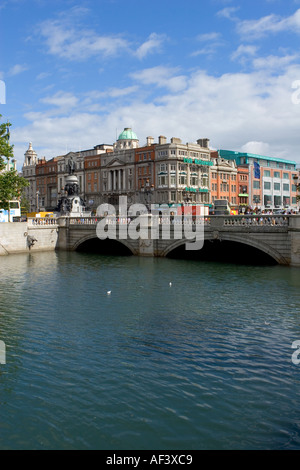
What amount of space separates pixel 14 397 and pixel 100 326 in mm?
8345

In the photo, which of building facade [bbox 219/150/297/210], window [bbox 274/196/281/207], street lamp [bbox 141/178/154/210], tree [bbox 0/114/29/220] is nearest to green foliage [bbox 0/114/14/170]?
tree [bbox 0/114/29/220]

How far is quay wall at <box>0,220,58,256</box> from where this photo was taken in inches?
2297

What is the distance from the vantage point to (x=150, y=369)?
16.3 metres

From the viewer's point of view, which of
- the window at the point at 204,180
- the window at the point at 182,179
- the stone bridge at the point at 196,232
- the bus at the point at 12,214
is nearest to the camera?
the stone bridge at the point at 196,232

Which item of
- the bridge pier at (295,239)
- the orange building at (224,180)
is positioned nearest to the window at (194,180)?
the orange building at (224,180)

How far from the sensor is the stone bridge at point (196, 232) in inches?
1662

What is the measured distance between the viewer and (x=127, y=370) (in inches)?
641

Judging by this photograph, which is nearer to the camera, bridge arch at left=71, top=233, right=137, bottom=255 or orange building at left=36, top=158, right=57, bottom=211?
bridge arch at left=71, top=233, right=137, bottom=255

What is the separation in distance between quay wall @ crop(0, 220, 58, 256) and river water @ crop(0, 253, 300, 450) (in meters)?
27.2

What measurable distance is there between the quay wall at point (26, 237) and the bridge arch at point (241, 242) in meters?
19.3

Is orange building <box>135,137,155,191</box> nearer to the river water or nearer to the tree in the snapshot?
the tree

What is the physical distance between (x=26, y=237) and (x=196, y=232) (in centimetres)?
2464

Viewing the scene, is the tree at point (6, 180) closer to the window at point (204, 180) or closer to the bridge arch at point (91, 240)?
the bridge arch at point (91, 240)

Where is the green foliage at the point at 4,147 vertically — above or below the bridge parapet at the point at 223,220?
above
